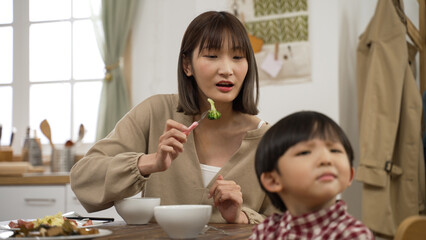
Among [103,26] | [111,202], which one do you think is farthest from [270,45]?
[111,202]

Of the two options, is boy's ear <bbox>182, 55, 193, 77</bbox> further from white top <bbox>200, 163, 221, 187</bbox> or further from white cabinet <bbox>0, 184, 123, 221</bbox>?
white cabinet <bbox>0, 184, 123, 221</bbox>

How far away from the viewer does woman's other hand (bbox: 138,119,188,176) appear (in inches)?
51.5

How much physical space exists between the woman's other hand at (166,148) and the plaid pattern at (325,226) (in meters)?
0.50

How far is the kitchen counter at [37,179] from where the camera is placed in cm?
325

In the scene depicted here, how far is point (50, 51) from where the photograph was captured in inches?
165

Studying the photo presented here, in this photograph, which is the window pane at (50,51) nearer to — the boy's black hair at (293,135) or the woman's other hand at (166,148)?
the woman's other hand at (166,148)

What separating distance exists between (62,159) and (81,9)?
1.16 m

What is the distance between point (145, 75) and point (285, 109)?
3.71ft

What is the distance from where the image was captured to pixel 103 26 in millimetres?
3889

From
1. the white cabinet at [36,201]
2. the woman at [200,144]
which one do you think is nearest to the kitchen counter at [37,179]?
the white cabinet at [36,201]

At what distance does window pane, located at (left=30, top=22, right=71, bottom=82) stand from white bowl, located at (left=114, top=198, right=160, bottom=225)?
2967 mm

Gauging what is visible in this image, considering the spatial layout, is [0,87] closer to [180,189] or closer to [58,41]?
[58,41]

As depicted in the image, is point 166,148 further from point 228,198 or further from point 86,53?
point 86,53

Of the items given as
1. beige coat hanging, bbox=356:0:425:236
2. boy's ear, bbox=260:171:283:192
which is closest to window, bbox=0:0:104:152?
beige coat hanging, bbox=356:0:425:236
